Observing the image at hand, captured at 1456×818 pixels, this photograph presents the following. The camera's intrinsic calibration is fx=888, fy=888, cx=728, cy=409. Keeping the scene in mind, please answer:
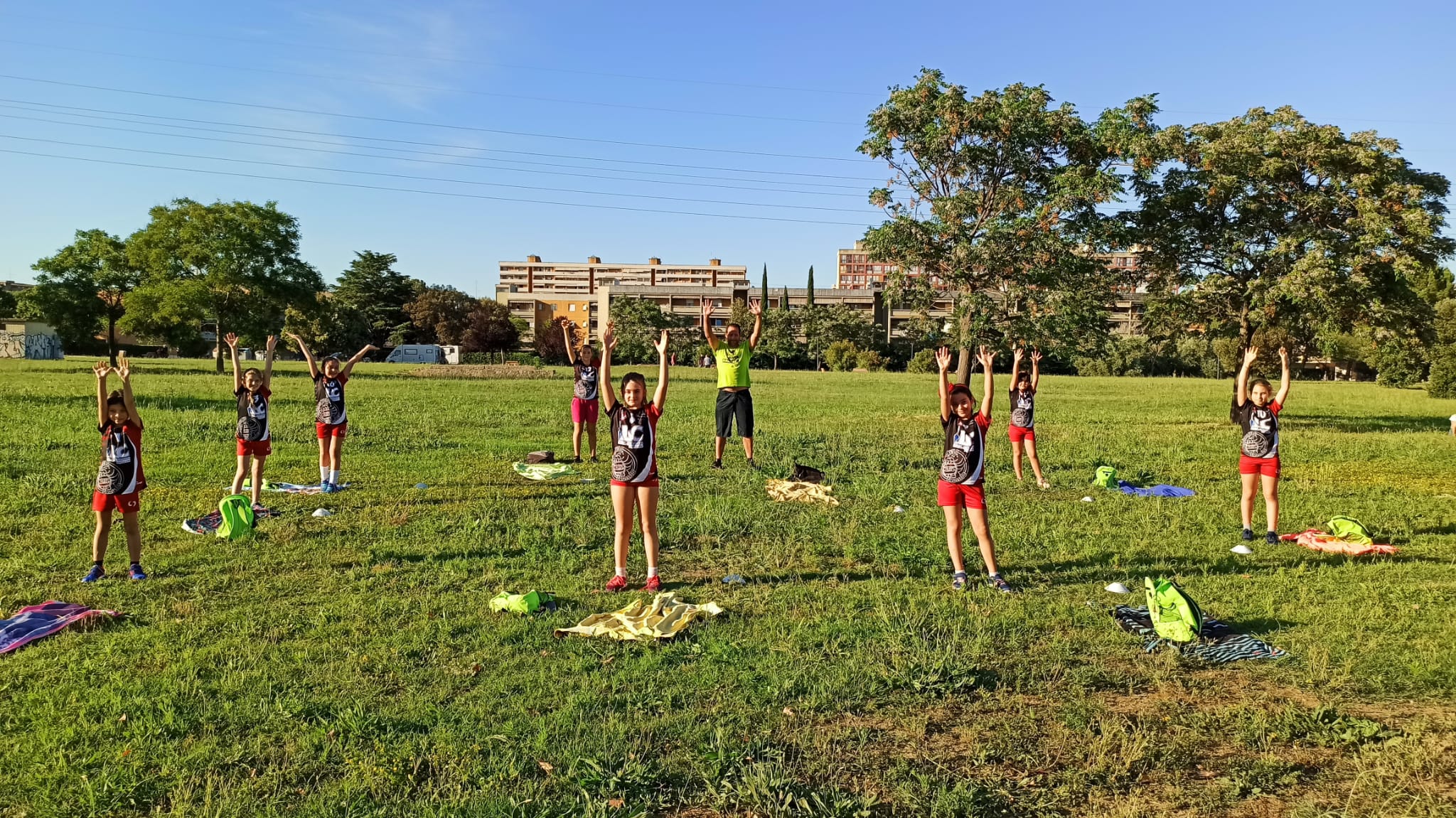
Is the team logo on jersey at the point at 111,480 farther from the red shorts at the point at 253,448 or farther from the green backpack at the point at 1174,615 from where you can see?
the green backpack at the point at 1174,615

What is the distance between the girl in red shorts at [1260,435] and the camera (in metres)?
9.23

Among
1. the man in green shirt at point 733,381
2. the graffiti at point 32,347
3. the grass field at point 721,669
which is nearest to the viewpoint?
the grass field at point 721,669

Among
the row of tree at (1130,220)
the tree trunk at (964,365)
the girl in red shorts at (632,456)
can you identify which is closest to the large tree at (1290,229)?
the row of tree at (1130,220)

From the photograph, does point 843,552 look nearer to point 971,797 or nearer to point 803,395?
point 971,797

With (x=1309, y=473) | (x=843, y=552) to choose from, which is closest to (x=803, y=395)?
(x=1309, y=473)

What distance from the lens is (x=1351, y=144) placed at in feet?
69.1

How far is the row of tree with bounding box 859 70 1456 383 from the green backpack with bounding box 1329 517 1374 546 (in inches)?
435

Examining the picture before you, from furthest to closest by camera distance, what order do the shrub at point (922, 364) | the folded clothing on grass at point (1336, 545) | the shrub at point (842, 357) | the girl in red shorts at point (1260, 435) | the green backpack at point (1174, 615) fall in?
the shrub at point (842, 357), the shrub at point (922, 364), the girl in red shorts at point (1260, 435), the folded clothing on grass at point (1336, 545), the green backpack at point (1174, 615)

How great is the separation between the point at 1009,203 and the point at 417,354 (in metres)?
73.5

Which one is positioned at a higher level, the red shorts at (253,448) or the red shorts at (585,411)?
the red shorts at (585,411)

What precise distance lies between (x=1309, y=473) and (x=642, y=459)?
43.3 feet

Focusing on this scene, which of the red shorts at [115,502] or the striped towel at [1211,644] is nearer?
the striped towel at [1211,644]

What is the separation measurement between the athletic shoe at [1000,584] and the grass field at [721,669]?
0.21 metres

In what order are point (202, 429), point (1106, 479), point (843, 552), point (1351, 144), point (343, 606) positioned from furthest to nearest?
point (1351, 144)
point (202, 429)
point (1106, 479)
point (843, 552)
point (343, 606)
